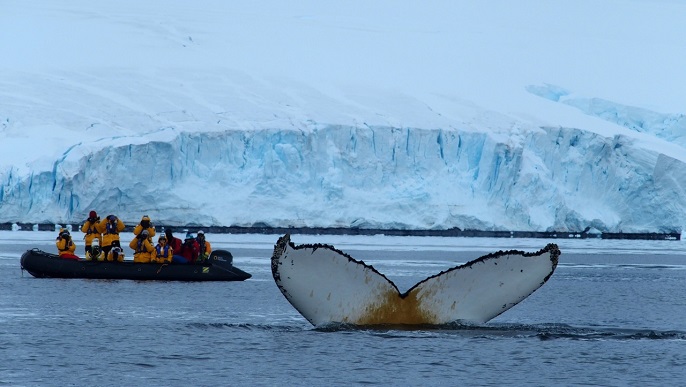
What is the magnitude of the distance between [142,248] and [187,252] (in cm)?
151

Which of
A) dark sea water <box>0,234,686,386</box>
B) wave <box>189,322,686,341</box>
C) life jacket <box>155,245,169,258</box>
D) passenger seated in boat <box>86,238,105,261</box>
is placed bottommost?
dark sea water <box>0,234,686,386</box>

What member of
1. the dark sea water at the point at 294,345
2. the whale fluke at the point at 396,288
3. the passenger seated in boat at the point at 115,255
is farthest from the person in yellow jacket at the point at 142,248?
the whale fluke at the point at 396,288

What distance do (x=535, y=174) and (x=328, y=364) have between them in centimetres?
4498

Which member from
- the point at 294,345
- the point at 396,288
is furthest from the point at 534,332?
the point at 396,288

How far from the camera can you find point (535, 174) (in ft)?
187

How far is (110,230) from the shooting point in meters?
25.5

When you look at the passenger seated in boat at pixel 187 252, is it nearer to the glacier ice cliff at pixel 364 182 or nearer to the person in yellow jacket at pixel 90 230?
the person in yellow jacket at pixel 90 230

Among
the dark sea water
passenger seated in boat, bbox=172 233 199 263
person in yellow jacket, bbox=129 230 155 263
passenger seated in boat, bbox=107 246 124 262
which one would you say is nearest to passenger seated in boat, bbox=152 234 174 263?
person in yellow jacket, bbox=129 230 155 263

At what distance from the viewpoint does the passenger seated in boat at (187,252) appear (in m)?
26.7

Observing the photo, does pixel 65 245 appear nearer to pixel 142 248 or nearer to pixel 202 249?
pixel 142 248

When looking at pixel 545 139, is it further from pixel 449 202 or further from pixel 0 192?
pixel 0 192

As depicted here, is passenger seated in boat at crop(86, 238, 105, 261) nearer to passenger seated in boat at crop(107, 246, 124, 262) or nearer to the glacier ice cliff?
passenger seated in boat at crop(107, 246, 124, 262)

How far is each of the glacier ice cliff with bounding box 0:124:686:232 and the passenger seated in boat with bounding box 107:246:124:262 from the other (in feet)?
92.4

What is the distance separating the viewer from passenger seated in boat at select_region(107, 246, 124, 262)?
26.0 m
